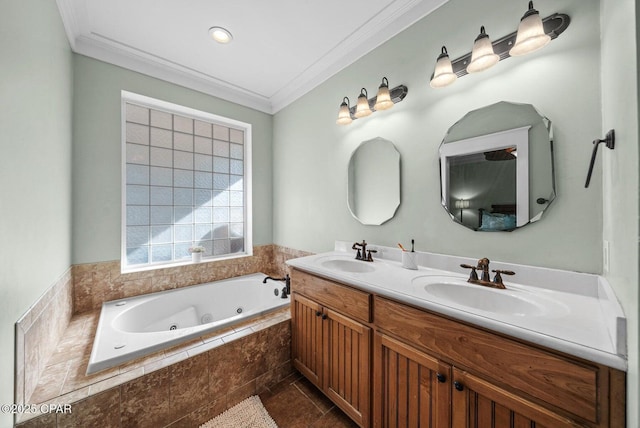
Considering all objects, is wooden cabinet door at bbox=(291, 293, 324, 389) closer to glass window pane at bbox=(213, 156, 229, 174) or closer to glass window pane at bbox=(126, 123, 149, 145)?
glass window pane at bbox=(213, 156, 229, 174)

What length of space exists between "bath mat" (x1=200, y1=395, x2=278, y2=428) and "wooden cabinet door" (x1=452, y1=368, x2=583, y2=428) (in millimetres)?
1100

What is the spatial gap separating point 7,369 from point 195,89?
2.51 meters

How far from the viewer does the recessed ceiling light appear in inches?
73.3

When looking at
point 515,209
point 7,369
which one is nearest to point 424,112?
point 515,209

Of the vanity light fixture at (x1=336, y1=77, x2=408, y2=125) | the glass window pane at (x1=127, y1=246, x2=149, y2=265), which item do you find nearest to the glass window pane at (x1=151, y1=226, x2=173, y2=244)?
the glass window pane at (x1=127, y1=246, x2=149, y2=265)

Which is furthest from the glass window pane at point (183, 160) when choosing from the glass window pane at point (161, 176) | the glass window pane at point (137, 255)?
the glass window pane at point (137, 255)

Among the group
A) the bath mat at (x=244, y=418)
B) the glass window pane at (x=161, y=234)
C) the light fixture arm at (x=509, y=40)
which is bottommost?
the bath mat at (x=244, y=418)

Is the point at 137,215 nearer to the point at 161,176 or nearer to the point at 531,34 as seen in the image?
the point at 161,176

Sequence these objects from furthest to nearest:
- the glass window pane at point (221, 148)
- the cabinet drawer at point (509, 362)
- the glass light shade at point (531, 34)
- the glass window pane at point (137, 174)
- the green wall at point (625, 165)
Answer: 1. the glass window pane at point (221, 148)
2. the glass window pane at point (137, 174)
3. the glass light shade at point (531, 34)
4. the cabinet drawer at point (509, 362)
5. the green wall at point (625, 165)

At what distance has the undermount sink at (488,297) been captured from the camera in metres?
0.97

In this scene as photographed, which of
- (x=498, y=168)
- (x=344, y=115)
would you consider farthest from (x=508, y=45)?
(x=344, y=115)

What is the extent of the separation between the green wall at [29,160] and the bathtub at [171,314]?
0.46m

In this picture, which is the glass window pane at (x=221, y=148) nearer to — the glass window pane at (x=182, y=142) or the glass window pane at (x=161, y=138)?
the glass window pane at (x=182, y=142)

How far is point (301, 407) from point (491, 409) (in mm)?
1187
